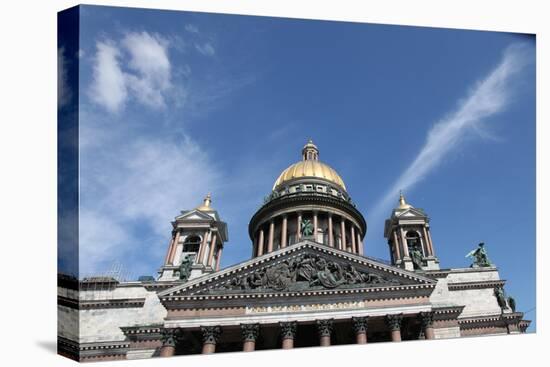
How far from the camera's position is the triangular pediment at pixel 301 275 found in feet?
63.2

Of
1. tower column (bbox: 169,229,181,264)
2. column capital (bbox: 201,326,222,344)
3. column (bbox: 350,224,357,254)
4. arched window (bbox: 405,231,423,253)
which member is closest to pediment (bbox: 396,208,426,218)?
arched window (bbox: 405,231,423,253)

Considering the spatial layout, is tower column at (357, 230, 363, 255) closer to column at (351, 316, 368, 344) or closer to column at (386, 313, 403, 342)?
column at (386, 313, 403, 342)

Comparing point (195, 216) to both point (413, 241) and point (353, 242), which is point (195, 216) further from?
point (413, 241)

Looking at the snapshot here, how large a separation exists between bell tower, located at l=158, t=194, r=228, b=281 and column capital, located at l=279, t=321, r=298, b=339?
9156 mm

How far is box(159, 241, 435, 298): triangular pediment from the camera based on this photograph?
19266mm

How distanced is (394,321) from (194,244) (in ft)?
47.7

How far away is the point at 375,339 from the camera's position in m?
20.1

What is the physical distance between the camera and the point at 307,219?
3341 cm

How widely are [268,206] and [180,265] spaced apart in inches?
452

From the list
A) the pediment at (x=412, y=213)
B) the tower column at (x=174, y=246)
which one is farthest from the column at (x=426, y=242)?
the tower column at (x=174, y=246)

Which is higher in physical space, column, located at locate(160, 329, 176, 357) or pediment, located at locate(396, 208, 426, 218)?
pediment, located at locate(396, 208, 426, 218)

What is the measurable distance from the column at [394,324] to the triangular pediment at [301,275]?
1.43m

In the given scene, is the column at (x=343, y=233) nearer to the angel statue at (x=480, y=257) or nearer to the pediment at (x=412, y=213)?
the pediment at (x=412, y=213)

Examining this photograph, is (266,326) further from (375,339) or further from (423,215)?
(423,215)
